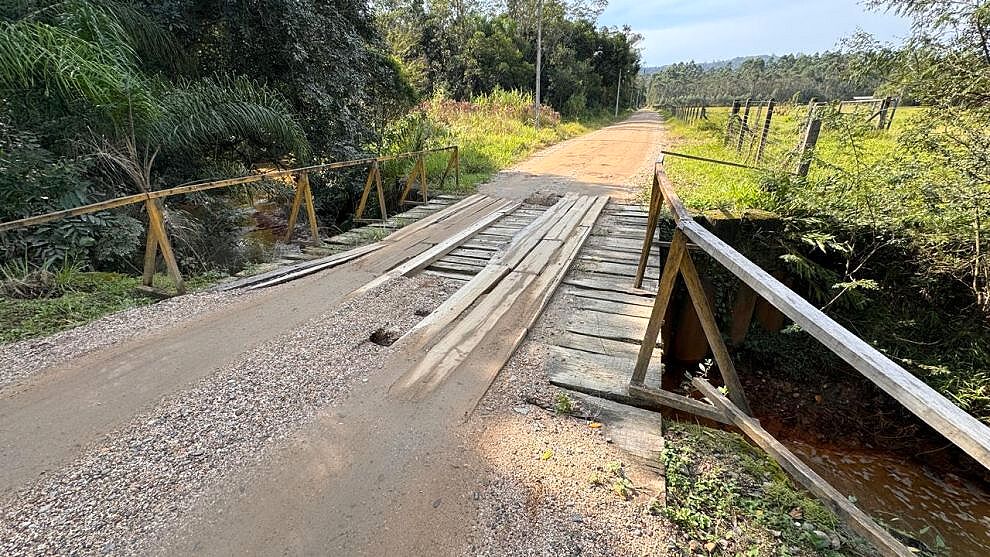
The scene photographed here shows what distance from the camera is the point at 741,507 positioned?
1783mm

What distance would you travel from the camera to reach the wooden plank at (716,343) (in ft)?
6.88

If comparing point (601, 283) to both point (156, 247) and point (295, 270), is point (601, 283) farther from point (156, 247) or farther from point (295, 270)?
point (156, 247)

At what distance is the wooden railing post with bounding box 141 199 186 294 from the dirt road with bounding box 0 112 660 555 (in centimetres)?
77

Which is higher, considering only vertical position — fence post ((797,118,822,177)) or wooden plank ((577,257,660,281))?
fence post ((797,118,822,177))

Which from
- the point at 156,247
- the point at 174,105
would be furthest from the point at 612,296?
the point at 174,105

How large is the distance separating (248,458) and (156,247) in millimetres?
2598

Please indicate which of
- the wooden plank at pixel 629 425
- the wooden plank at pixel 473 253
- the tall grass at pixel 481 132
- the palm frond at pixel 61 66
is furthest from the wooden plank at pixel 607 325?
the tall grass at pixel 481 132

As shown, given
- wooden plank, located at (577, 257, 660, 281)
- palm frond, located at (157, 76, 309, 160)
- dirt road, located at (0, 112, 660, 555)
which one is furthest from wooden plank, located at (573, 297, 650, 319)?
palm frond, located at (157, 76, 309, 160)

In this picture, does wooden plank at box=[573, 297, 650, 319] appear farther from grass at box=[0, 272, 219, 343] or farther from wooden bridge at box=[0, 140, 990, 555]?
grass at box=[0, 272, 219, 343]

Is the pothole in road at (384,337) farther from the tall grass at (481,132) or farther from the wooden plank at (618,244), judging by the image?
the tall grass at (481,132)

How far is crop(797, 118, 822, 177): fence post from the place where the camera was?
496 cm

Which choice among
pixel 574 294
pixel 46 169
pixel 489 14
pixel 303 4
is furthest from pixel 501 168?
pixel 489 14

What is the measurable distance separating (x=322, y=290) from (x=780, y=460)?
10.9ft

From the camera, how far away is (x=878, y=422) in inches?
156
